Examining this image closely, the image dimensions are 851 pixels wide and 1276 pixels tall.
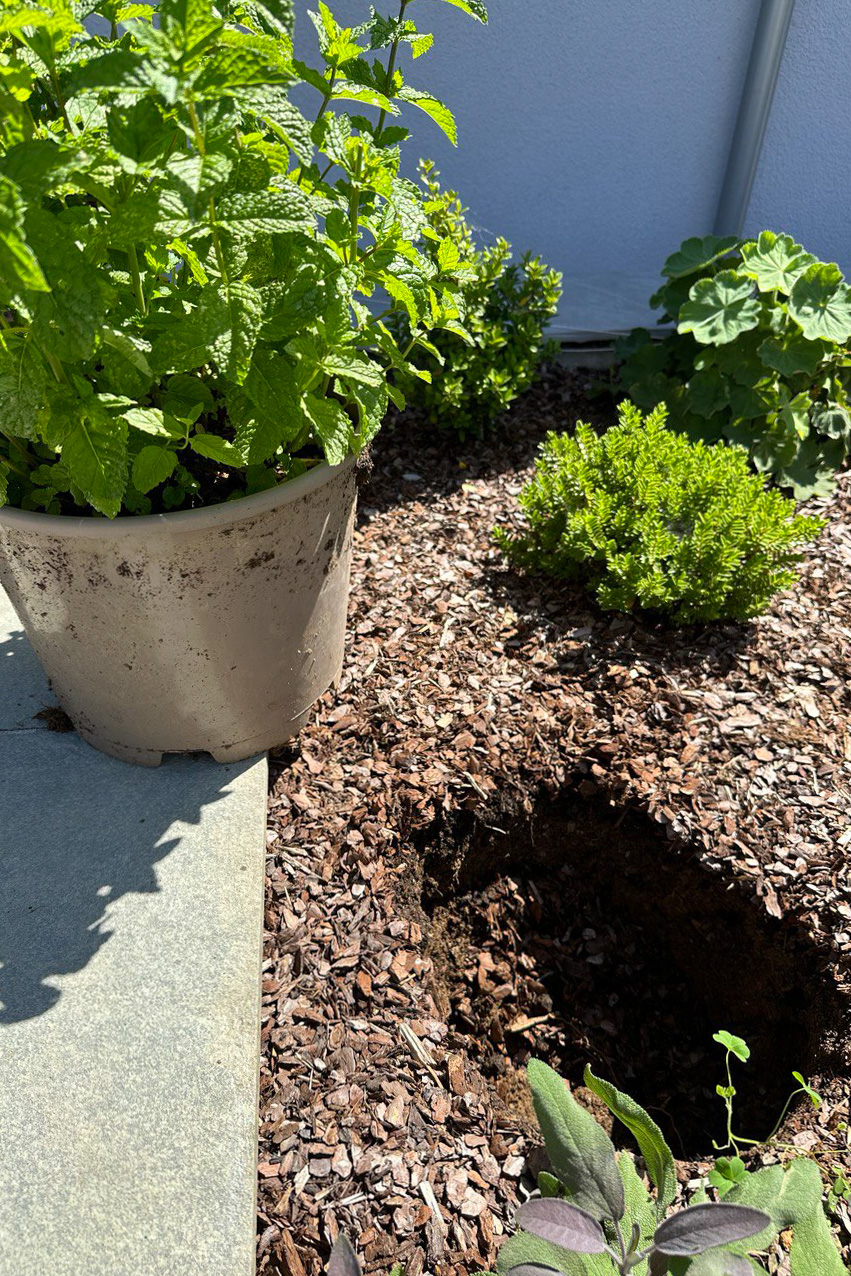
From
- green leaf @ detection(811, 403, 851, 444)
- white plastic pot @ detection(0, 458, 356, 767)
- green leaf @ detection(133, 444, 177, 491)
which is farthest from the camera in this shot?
green leaf @ detection(811, 403, 851, 444)

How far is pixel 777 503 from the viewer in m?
2.62

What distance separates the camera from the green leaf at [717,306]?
10.3ft

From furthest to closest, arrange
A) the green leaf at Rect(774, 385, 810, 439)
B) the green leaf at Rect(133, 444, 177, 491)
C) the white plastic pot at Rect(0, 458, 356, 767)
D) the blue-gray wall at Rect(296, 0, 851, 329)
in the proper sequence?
1. the blue-gray wall at Rect(296, 0, 851, 329)
2. the green leaf at Rect(774, 385, 810, 439)
3. the white plastic pot at Rect(0, 458, 356, 767)
4. the green leaf at Rect(133, 444, 177, 491)

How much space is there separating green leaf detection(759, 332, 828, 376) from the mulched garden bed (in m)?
0.87

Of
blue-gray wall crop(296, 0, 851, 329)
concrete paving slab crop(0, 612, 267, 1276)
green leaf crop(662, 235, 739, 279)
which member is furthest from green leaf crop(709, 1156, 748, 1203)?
blue-gray wall crop(296, 0, 851, 329)

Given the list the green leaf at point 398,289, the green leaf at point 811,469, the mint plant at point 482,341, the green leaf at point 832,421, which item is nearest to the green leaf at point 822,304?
the green leaf at point 832,421

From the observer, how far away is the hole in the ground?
2043 millimetres

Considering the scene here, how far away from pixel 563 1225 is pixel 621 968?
122cm

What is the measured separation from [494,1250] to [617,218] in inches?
159

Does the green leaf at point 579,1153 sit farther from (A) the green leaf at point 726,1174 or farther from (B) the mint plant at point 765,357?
(B) the mint plant at point 765,357

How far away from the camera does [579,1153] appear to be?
127cm

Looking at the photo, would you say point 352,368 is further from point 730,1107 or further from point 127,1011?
point 730,1107

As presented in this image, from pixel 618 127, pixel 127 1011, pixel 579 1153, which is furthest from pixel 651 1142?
pixel 618 127

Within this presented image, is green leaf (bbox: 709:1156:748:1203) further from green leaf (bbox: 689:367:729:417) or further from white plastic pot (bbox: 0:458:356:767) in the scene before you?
green leaf (bbox: 689:367:729:417)
